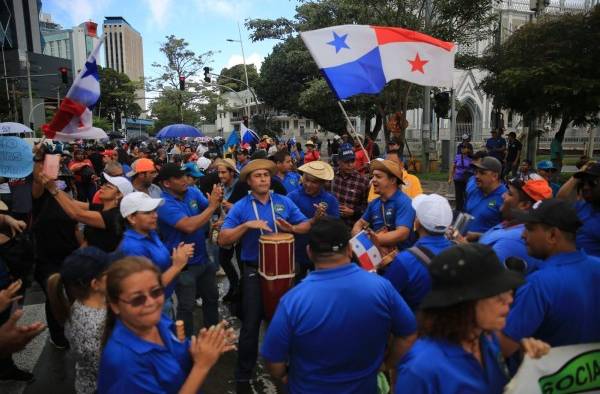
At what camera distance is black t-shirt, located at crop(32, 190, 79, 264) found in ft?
15.5

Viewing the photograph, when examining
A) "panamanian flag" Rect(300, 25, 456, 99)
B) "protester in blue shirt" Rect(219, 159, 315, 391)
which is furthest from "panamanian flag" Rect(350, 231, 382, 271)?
"panamanian flag" Rect(300, 25, 456, 99)

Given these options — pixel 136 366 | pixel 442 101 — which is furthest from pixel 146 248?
pixel 442 101

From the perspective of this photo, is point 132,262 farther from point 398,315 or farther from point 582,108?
point 582,108

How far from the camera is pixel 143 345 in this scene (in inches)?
81.8

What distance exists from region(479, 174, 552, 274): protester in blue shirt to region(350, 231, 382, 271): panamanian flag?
0.78m

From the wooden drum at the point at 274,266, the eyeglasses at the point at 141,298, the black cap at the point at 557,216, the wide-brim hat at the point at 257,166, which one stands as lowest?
the wooden drum at the point at 274,266

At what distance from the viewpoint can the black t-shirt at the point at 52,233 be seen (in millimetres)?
4734

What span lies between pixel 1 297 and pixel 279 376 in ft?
5.84

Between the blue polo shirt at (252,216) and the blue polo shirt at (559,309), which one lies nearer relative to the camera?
the blue polo shirt at (559,309)

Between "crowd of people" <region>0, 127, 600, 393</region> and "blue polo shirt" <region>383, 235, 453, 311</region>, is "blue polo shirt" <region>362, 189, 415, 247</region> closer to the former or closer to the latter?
"crowd of people" <region>0, 127, 600, 393</region>

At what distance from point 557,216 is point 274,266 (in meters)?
2.06

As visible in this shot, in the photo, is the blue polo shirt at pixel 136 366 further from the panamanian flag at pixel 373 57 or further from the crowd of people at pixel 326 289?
the panamanian flag at pixel 373 57

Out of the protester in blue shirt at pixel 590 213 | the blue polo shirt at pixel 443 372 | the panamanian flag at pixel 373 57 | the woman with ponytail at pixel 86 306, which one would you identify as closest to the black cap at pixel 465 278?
the blue polo shirt at pixel 443 372

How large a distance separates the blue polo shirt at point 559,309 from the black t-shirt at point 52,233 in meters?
4.17
